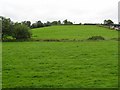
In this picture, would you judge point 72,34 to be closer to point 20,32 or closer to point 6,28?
point 20,32

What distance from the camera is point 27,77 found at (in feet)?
59.1

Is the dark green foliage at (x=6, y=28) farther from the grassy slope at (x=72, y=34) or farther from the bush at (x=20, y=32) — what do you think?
the grassy slope at (x=72, y=34)

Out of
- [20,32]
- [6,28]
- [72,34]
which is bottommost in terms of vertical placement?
[72,34]

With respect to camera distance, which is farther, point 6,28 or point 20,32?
point 20,32

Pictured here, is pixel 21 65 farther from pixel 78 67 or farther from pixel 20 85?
pixel 20 85

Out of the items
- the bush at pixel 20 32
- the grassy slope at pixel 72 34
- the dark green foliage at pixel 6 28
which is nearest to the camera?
the dark green foliage at pixel 6 28

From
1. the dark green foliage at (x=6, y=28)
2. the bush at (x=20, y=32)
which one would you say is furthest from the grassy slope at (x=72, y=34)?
the dark green foliage at (x=6, y=28)

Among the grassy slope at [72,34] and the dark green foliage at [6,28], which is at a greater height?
the dark green foliage at [6,28]

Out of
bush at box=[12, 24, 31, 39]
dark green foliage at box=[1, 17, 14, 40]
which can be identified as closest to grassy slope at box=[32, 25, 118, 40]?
bush at box=[12, 24, 31, 39]

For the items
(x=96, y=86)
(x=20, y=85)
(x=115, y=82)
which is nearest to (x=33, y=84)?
(x=20, y=85)

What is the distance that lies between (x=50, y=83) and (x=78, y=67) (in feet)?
20.7

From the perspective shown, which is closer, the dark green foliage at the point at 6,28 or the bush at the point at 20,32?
the dark green foliage at the point at 6,28

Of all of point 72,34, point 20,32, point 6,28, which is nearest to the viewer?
point 6,28

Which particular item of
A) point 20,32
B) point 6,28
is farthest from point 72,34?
point 6,28
